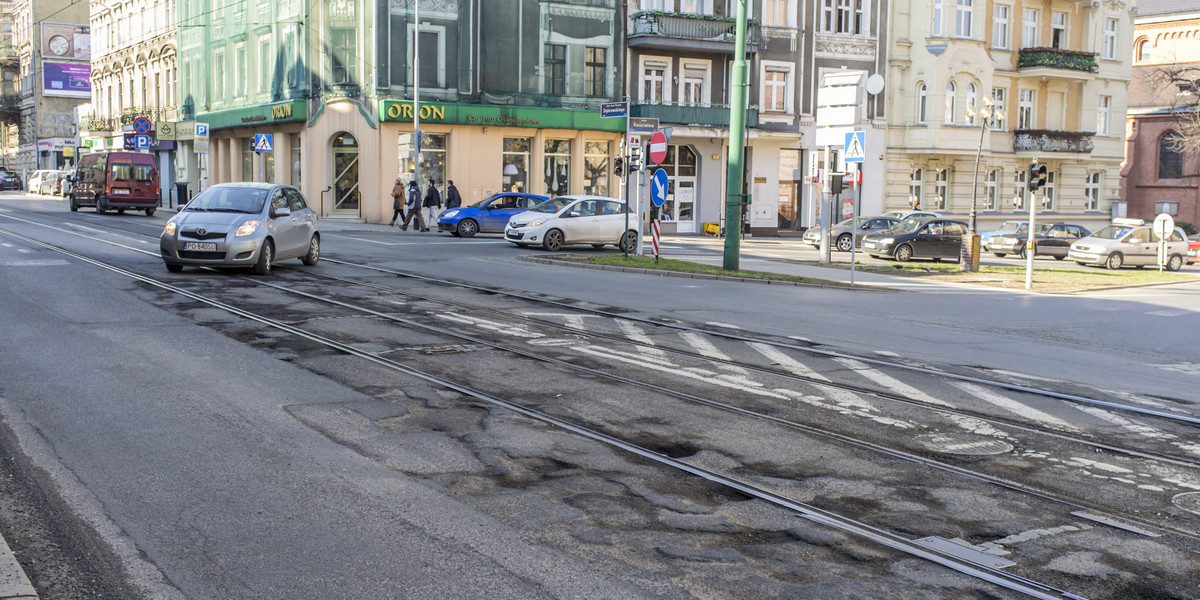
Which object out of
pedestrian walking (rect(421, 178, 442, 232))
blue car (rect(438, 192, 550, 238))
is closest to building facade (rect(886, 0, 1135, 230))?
blue car (rect(438, 192, 550, 238))

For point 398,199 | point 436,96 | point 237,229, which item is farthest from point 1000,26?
point 237,229

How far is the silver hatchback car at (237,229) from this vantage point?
1658 centimetres

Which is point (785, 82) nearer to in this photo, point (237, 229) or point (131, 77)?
point (237, 229)

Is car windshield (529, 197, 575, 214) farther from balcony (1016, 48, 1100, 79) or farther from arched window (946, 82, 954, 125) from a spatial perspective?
balcony (1016, 48, 1100, 79)

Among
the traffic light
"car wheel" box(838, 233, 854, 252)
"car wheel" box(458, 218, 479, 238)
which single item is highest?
the traffic light

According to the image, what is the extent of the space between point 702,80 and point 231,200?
29062 millimetres

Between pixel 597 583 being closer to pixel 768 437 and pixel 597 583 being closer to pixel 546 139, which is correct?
pixel 768 437

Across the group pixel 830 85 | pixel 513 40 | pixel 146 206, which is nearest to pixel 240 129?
pixel 146 206

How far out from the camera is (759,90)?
44094mm

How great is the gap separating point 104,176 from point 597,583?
40.8 meters

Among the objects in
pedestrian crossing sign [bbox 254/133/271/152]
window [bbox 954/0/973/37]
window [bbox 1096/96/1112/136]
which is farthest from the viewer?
window [bbox 1096/96/1112/136]

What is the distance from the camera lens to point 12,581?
13.8 feet

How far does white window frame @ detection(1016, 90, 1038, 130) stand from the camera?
50031 mm

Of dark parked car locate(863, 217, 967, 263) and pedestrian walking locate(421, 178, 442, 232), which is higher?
pedestrian walking locate(421, 178, 442, 232)
